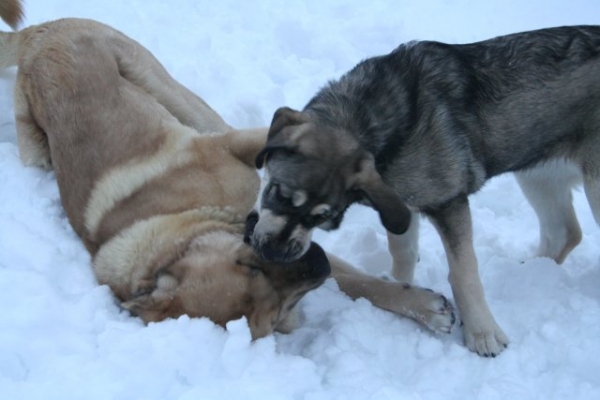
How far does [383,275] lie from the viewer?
16.0ft

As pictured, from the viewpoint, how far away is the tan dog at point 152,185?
352cm

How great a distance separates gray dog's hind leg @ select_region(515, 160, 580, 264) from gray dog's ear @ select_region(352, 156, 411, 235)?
1850mm

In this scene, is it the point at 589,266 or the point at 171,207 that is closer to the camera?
the point at 171,207

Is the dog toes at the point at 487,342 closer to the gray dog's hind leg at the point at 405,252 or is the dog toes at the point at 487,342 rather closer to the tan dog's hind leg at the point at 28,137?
the gray dog's hind leg at the point at 405,252

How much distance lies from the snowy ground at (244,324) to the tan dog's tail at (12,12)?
0.51m

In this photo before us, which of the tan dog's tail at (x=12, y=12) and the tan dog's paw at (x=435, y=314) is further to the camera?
the tan dog's tail at (x=12, y=12)

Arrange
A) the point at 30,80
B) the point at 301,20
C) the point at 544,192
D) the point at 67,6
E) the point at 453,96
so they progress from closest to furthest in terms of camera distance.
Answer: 1. the point at 453,96
2. the point at 30,80
3. the point at 544,192
4. the point at 67,6
5. the point at 301,20

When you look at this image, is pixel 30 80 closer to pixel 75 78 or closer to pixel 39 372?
pixel 75 78

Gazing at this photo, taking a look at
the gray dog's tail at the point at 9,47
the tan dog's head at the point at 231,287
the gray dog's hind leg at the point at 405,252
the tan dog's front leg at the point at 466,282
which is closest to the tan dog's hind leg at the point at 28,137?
the gray dog's tail at the point at 9,47

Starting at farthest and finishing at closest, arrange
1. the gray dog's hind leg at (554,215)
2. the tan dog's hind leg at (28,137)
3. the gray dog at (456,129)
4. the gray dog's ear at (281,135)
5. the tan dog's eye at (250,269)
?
the gray dog's hind leg at (554,215)
the tan dog's hind leg at (28,137)
the gray dog at (456,129)
the gray dog's ear at (281,135)
the tan dog's eye at (250,269)

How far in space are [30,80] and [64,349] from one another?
101 inches

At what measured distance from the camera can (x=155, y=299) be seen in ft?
11.4

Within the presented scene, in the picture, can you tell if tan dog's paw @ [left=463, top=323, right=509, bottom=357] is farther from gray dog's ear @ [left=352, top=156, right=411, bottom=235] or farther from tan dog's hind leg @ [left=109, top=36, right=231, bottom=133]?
tan dog's hind leg @ [left=109, top=36, right=231, bottom=133]

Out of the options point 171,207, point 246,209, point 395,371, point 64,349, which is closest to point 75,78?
point 171,207
